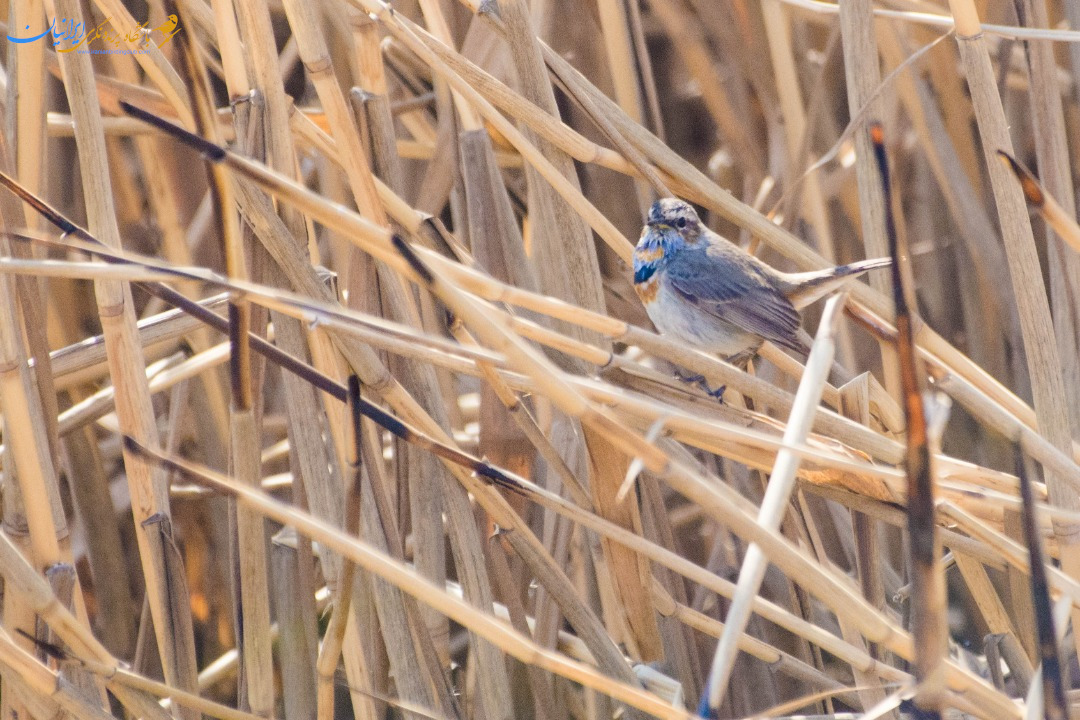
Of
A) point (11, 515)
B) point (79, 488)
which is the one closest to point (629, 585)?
point (11, 515)

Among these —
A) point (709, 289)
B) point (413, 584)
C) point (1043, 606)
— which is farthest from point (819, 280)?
point (413, 584)

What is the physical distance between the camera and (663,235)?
3246mm

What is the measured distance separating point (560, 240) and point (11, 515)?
54.9 inches

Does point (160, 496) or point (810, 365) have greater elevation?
point (810, 365)

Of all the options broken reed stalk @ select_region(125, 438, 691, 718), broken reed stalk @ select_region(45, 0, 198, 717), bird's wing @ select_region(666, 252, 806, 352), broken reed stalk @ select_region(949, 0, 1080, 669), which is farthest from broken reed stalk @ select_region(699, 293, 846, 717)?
bird's wing @ select_region(666, 252, 806, 352)

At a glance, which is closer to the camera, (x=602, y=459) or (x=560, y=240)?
(x=602, y=459)

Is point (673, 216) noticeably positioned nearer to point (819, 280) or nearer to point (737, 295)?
point (737, 295)

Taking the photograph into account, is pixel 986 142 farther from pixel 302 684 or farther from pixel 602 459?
pixel 302 684

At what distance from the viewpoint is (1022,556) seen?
1807 millimetres

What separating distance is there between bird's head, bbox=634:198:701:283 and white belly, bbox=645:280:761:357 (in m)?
0.08

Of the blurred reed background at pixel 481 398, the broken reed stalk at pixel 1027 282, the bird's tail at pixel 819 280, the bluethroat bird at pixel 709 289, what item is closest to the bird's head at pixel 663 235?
the bluethroat bird at pixel 709 289

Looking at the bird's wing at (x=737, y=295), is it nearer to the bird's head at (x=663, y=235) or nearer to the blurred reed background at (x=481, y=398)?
the bird's head at (x=663, y=235)

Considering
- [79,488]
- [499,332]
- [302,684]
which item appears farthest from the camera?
[79,488]

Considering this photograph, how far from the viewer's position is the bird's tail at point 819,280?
2645mm
